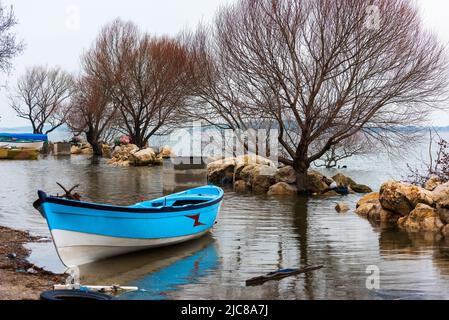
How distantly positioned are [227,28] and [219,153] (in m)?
10.2

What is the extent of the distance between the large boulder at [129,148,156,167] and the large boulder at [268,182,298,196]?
1903 centimetres

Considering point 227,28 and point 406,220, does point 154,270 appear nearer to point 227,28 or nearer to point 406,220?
point 406,220

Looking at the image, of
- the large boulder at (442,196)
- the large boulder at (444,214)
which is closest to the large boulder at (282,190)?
the large boulder at (442,196)

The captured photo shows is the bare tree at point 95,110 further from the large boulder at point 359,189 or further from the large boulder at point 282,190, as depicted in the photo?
the large boulder at point 359,189

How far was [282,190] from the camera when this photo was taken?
24922mm

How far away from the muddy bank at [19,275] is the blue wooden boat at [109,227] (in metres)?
0.79

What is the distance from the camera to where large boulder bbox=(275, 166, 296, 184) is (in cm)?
2560

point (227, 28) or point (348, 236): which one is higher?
point (227, 28)

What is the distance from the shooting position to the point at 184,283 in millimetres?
9984

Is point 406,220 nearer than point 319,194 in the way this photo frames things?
Yes

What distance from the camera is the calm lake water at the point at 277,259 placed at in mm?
9516

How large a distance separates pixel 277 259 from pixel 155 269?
2585 mm
